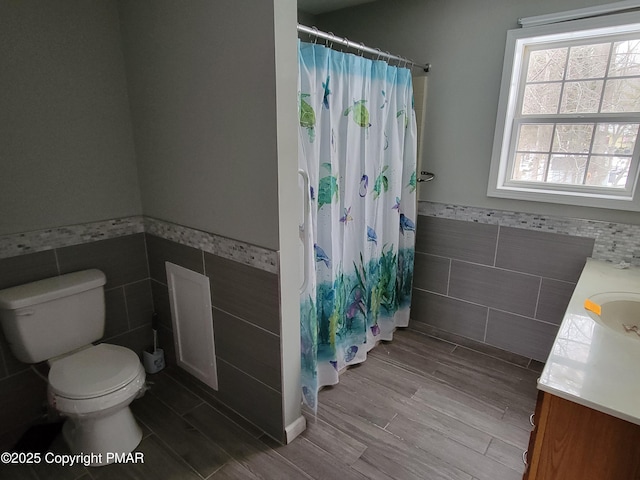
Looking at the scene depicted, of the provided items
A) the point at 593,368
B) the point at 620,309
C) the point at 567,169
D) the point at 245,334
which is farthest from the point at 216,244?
the point at 567,169

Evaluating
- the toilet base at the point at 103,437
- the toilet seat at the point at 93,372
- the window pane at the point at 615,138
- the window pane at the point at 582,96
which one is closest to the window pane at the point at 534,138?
the window pane at the point at 582,96

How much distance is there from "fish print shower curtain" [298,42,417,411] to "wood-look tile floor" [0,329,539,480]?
210 mm

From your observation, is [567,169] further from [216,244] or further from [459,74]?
[216,244]

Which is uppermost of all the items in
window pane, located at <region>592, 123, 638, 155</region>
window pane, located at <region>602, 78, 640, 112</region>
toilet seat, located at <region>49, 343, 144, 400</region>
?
window pane, located at <region>602, 78, 640, 112</region>

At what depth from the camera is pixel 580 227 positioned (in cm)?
212

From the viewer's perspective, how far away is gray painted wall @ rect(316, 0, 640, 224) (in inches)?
86.4

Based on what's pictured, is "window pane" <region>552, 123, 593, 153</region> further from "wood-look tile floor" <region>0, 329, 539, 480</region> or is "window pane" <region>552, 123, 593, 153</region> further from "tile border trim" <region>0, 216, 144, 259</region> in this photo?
"tile border trim" <region>0, 216, 144, 259</region>

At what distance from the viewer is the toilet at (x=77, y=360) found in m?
1.56

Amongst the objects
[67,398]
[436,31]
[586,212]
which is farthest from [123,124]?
[586,212]

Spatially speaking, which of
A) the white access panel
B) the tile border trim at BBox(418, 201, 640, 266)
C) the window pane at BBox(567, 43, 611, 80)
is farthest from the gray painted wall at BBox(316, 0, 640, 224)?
the white access panel

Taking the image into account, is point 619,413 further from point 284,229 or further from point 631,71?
point 631,71

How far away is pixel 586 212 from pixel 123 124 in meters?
2.74

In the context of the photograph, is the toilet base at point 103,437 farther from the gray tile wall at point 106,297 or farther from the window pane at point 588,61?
the window pane at point 588,61

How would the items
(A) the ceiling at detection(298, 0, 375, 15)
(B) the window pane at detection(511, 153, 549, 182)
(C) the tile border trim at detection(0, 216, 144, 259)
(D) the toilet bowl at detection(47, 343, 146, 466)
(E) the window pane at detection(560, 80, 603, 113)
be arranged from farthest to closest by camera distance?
(A) the ceiling at detection(298, 0, 375, 15) → (B) the window pane at detection(511, 153, 549, 182) → (E) the window pane at detection(560, 80, 603, 113) → (C) the tile border trim at detection(0, 216, 144, 259) → (D) the toilet bowl at detection(47, 343, 146, 466)
